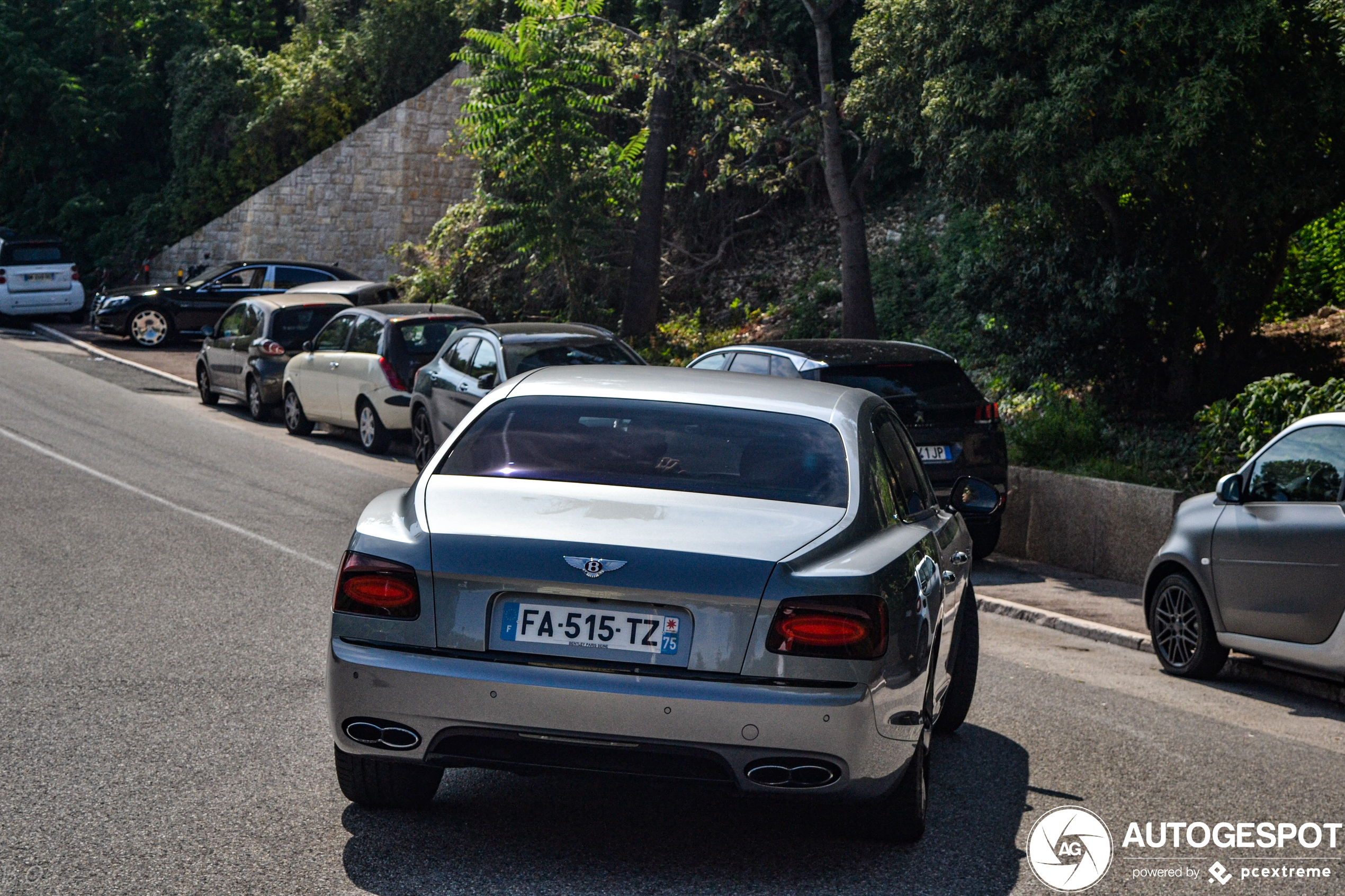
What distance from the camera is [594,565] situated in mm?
4262

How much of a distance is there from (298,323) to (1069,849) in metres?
17.3

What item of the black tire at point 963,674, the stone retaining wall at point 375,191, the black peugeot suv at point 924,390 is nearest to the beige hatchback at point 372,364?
the black peugeot suv at point 924,390

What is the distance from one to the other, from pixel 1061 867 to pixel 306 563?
6676 millimetres

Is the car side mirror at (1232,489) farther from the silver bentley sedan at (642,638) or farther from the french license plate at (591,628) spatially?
the french license plate at (591,628)

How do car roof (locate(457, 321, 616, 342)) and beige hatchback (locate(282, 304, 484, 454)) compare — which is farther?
beige hatchback (locate(282, 304, 484, 454))

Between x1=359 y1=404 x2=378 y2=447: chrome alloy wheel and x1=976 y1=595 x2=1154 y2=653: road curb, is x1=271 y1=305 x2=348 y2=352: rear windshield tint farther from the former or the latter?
x1=976 y1=595 x2=1154 y2=653: road curb

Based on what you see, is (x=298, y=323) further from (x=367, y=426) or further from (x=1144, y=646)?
(x=1144, y=646)

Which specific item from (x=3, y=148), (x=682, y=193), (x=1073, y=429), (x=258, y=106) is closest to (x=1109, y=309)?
(x=1073, y=429)

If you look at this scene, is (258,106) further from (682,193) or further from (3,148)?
(682,193)

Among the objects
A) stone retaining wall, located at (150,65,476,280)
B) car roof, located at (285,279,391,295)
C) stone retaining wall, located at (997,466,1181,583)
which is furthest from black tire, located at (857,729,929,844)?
stone retaining wall, located at (150,65,476,280)

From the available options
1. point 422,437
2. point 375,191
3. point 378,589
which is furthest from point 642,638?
point 375,191

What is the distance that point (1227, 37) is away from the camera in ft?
38.9

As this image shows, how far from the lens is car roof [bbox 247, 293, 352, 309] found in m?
20.6

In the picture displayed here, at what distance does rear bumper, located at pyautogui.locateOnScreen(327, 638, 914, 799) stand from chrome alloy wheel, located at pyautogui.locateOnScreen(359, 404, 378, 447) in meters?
13.2
